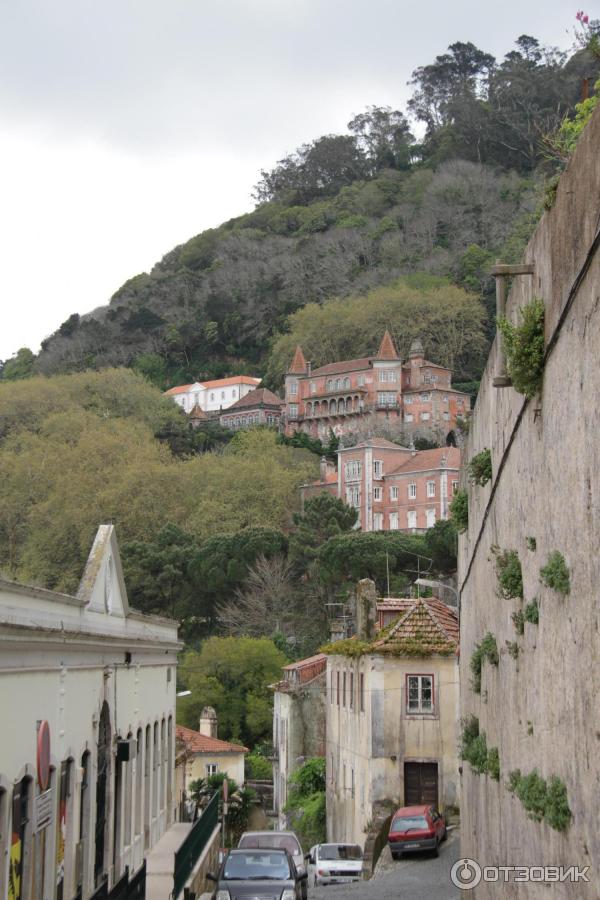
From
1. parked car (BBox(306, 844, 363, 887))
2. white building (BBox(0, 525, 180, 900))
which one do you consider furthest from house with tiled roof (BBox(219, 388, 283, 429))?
white building (BBox(0, 525, 180, 900))

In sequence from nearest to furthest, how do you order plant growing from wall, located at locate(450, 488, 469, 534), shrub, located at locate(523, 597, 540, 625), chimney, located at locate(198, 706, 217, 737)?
1. shrub, located at locate(523, 597, 540, 625)
2. plant growing from wall, located at locate(450, 488, 469, 534)
3. chimney, located at locate(198, 706, 217, 737)

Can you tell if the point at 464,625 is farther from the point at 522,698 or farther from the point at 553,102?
the point at 553,102

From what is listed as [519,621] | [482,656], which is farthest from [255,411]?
[519,621]

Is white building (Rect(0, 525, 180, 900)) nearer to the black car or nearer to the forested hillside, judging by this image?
the black car

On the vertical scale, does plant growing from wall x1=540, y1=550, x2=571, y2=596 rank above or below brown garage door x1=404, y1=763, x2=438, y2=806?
above

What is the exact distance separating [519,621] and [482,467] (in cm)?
257

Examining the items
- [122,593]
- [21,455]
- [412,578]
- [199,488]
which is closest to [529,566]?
[122,593]

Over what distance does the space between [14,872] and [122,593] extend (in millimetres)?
8180

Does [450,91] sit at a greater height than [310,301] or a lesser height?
greater

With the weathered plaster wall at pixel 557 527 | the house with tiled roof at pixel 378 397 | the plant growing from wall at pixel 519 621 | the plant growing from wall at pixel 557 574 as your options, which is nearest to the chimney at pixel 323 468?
the house with tiled roof at pixel 378 397

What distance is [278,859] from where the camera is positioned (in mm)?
17219

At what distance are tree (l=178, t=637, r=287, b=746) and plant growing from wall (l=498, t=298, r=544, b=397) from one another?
5034cm

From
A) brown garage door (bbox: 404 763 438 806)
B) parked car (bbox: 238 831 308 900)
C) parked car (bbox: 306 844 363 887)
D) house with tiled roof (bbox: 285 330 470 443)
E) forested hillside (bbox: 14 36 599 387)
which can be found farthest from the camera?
forested hillside (bbox: 14 36 599 387)

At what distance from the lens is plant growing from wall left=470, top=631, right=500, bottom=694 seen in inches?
535
